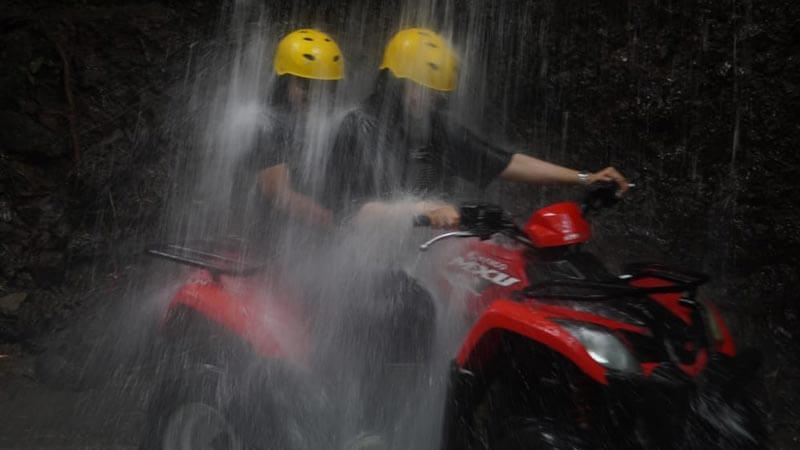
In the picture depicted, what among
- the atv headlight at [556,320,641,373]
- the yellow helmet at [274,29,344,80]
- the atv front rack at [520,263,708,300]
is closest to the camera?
the atv headlight at [556,320,641,373]

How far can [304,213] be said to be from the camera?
3.28m

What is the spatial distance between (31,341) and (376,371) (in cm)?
406

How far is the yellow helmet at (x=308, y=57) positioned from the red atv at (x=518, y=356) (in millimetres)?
1097

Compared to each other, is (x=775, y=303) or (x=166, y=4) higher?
(x=166, y=4)

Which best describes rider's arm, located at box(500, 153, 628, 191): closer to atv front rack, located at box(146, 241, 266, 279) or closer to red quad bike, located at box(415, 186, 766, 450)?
red quad bike, located at box(415, 186, 766, 450)

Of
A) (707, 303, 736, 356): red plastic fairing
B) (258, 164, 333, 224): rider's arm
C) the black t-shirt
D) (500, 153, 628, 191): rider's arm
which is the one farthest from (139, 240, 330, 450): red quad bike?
(707, 303, 736, 356): red plastic fairing

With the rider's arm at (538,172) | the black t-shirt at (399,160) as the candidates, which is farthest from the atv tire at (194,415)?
the rider's arm at (538,172)

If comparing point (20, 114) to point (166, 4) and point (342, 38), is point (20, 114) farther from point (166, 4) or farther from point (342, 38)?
point (342, 38)

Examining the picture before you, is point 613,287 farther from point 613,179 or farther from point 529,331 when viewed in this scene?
point 613,179

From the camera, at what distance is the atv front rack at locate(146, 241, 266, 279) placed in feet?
10.7

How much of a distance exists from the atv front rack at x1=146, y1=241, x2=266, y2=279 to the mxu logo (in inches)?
41.4

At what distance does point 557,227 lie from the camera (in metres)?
2.66

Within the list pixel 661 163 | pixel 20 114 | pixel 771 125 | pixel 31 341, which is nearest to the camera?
pixel 771 125

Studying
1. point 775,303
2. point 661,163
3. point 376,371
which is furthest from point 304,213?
point 775,303
